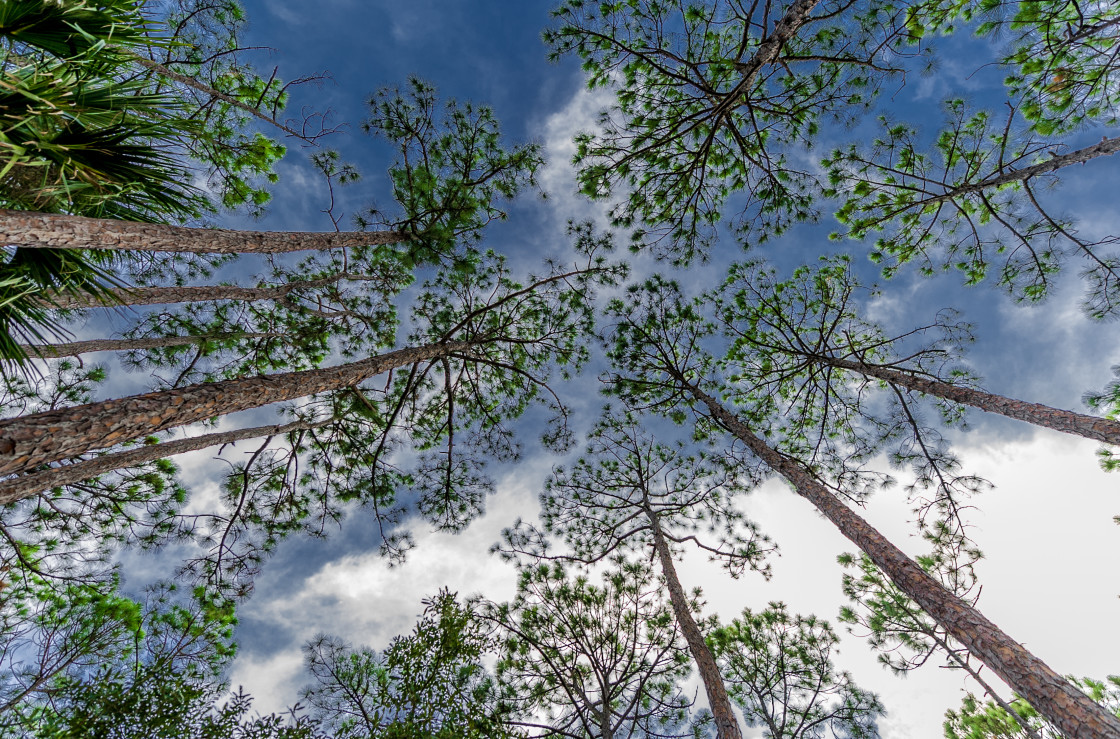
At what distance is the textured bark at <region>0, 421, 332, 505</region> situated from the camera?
145 inches

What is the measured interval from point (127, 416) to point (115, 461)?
9.91 ft

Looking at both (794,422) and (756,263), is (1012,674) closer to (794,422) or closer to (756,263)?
(794,422)

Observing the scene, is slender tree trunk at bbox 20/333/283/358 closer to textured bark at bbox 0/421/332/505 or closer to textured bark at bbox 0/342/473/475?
textured bark at bbox 0/421/332/505

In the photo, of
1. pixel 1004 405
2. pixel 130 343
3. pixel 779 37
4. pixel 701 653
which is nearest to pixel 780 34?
pixel 779 37

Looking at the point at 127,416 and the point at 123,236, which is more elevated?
the point at 123,236

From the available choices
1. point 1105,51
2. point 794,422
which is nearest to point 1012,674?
point 794,422

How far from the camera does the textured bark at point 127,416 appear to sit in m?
2.24

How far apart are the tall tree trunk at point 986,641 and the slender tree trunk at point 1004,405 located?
235cm

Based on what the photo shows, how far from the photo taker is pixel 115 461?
4570 mm

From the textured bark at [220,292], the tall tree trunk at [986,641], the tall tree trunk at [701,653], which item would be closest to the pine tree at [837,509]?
the tall tree trunk at [986,641]

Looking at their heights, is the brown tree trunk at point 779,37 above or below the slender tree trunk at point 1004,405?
above

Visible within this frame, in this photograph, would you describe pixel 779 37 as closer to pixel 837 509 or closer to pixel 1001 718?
pixel 837 509

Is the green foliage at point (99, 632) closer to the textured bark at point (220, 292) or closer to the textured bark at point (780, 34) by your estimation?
the textured bark at point (220, 292)

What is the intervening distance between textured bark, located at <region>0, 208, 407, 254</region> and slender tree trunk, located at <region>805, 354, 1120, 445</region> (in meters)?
8.96
